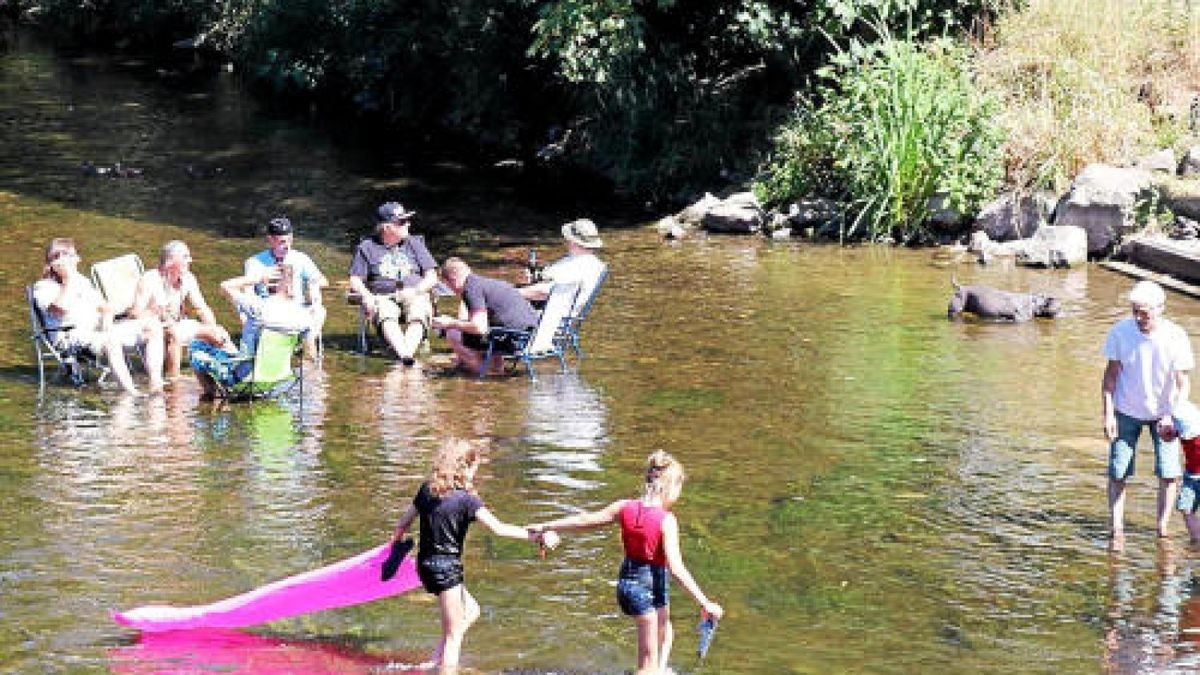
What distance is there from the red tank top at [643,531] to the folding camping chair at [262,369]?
20.6ft

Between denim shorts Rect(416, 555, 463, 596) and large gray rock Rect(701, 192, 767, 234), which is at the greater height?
large gray rock Rect(701, 192, 767, 234)

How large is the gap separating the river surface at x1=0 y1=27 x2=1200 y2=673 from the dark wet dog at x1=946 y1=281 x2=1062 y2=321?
0.92 feet

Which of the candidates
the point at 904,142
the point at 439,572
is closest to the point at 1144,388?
the point at 439,572

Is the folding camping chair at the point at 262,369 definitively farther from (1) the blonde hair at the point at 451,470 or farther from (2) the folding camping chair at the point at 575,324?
(1) the blonde hair at the point at 451,470

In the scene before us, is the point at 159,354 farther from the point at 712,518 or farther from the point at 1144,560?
the point at 1144,560

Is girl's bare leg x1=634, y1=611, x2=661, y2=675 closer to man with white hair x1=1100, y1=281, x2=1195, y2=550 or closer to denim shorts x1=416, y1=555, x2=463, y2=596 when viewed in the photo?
denim shorts x1=416, y1=555, x2=463, y2=596

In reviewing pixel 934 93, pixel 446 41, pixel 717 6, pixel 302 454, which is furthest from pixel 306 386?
pixel 446 41

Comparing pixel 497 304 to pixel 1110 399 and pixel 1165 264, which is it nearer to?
pixel 1110 399

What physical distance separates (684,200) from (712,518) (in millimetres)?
14487

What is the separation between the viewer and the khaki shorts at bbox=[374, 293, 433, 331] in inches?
658

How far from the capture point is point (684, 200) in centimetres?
2611

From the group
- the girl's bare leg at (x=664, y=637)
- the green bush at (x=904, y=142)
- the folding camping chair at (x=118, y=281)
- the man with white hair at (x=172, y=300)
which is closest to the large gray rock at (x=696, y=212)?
the green bush at (x=904, y=142)

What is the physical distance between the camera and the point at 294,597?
959 centimetres

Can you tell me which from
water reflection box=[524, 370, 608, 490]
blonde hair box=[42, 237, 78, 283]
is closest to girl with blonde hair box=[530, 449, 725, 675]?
water reflection box=[524, 370, 608, 490]
